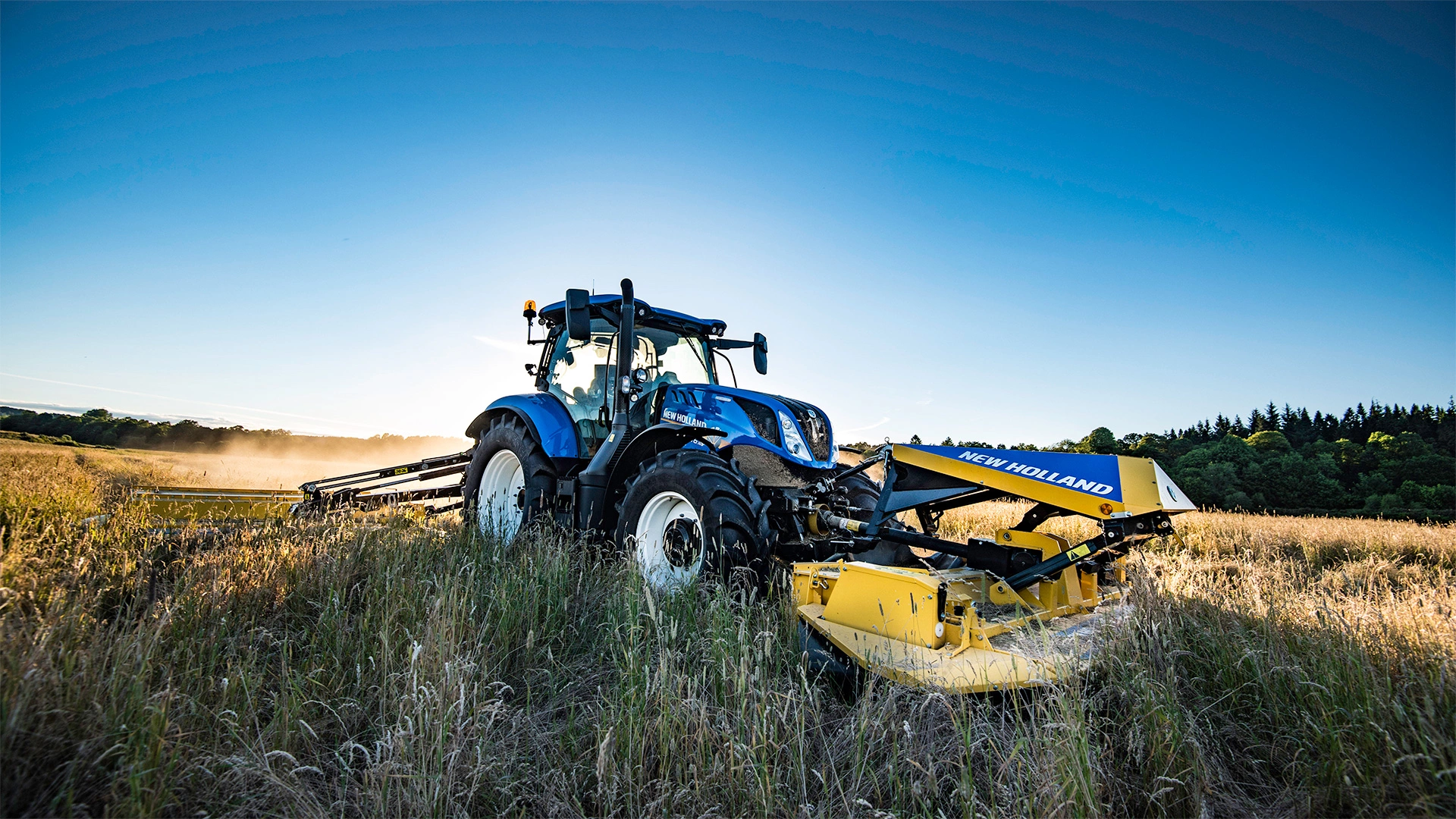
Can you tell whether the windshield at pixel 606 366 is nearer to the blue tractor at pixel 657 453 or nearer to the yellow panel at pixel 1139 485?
the blue tractor at pixel 657 453

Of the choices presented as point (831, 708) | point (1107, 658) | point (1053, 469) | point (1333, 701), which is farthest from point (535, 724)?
point (1333, 701)

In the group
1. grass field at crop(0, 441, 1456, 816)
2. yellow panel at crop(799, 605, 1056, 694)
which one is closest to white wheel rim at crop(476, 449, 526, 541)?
grass field at crop(0, 441, 1456, 816)

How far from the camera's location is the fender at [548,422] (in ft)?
20.4

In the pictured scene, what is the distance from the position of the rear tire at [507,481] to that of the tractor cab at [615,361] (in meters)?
0.48

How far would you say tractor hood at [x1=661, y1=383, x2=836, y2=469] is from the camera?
5008mm

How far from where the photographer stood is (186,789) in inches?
79.5

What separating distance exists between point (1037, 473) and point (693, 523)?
2132mm

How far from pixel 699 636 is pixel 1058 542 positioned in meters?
2.10

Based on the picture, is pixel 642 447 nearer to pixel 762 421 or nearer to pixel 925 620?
pixel 762 421

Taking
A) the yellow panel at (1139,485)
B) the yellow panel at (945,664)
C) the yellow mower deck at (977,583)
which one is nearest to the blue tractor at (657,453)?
the yellow mower deck at (977,583)

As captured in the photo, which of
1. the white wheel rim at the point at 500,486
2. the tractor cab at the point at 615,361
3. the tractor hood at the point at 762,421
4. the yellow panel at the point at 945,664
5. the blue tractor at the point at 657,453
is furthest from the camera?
the white wheel rim at the point at 500,486

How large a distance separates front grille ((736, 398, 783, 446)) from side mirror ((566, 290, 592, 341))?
1.30 meters

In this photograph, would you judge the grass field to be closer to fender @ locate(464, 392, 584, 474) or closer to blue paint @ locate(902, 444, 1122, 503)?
blue paint @ locate(902, 444, 1122, 503)

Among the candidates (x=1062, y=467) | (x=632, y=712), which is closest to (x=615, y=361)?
(x=1062, y=467)
